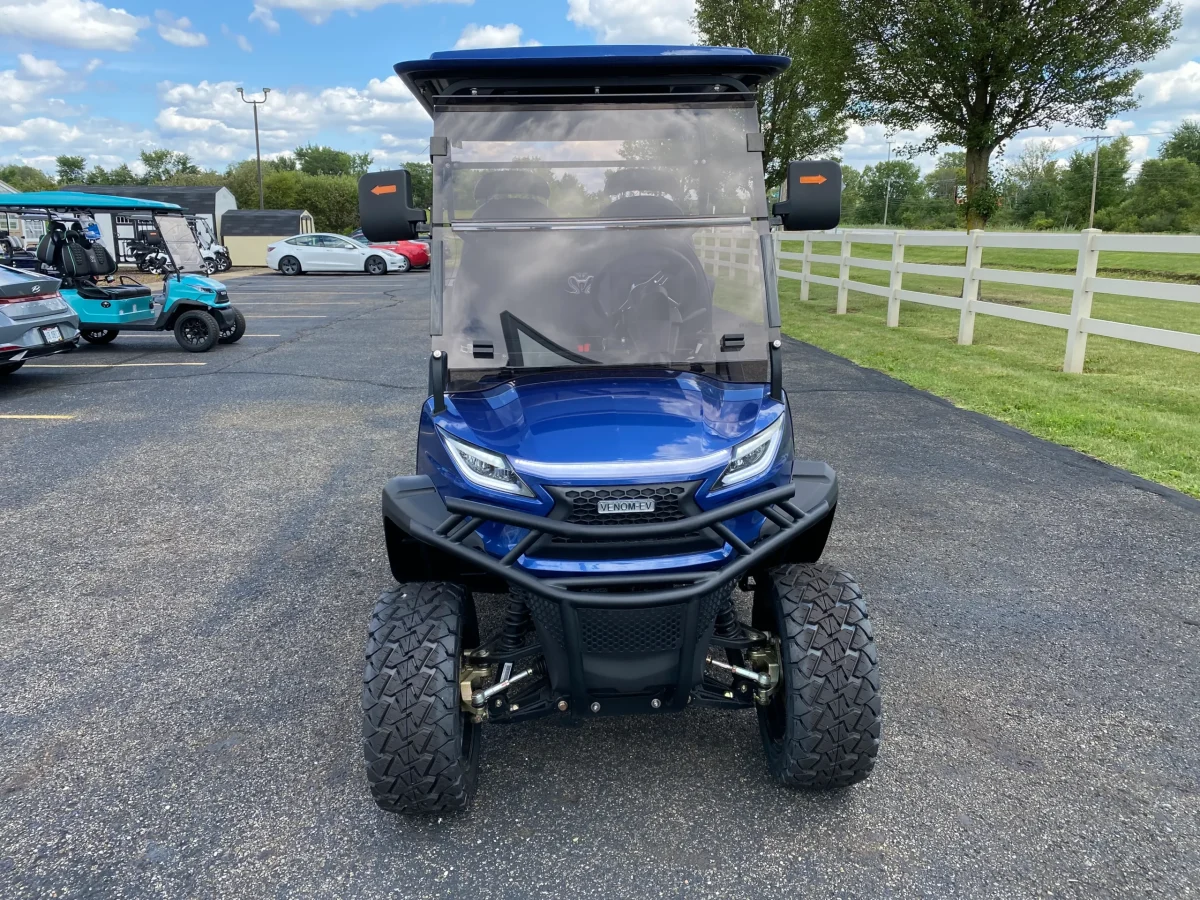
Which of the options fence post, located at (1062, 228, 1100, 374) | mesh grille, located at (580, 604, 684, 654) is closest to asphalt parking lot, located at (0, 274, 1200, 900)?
mesh grille, located at (580, 604, 684, 654)

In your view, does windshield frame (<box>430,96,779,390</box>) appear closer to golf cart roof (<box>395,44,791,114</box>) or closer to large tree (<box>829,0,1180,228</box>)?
golf cart roof (<box>395,44,791,114</box>)

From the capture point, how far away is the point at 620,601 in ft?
7.43

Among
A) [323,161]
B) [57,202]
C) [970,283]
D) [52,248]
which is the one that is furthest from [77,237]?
[323,161]

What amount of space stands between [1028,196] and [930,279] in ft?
161

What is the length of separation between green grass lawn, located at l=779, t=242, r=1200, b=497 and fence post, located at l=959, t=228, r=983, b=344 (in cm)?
24

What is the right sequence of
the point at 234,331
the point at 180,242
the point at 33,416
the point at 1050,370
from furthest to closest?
the point at 234,331 < the point at 180,242 < the point at 1050,370 < the point at 33,416

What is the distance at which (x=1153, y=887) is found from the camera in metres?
2.27

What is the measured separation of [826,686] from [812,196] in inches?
64.6

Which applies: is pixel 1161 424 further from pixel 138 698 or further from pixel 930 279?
pixel 930 279

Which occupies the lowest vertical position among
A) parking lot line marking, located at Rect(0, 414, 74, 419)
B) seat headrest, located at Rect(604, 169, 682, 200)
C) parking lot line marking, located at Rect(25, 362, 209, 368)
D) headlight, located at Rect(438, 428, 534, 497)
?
parking lot line marking, located at Rect(0, 414, 74, 419)

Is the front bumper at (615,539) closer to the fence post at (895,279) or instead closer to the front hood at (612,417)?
the front hood at (612,417)

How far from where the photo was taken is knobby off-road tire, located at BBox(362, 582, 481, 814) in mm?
2359

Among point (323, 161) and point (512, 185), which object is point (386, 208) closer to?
point (512, 185)

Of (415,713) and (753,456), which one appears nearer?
(415,713)
